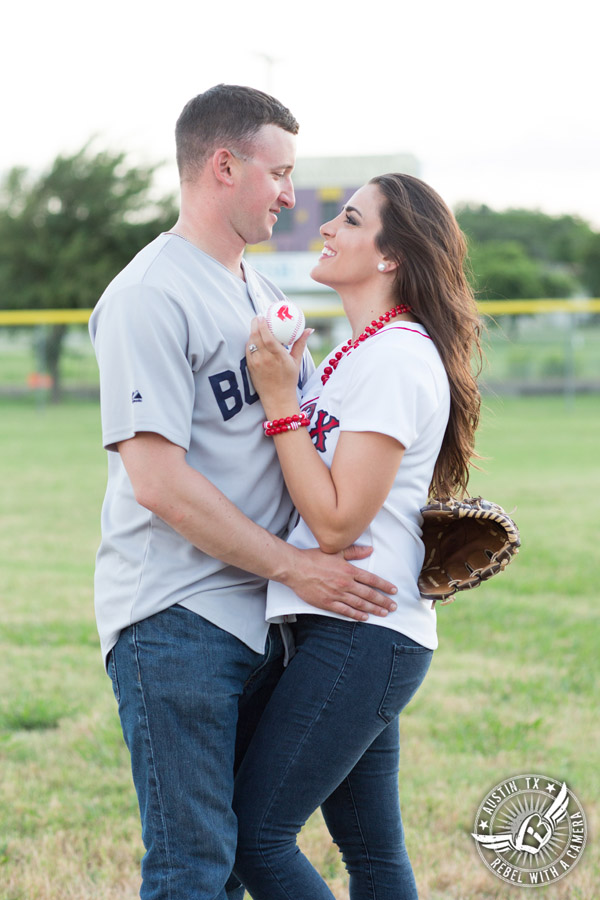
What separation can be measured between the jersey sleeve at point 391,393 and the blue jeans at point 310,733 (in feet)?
1.37

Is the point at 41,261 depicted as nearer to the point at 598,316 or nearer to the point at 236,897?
the point at 598,316

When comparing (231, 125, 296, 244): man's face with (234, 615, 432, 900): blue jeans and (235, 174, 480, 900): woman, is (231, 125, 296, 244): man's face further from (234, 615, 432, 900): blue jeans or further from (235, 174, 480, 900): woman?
(234, 615, 432, 900): blue jeans

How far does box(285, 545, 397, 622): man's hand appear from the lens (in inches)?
76.4

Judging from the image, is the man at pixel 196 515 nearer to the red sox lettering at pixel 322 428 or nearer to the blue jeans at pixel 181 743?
the blue jeans at pixel 181 743

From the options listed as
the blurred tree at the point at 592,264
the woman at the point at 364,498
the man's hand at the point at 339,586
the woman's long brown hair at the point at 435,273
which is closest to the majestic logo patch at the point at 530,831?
the woman at the point at 364,498

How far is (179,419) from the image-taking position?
6.12 feet

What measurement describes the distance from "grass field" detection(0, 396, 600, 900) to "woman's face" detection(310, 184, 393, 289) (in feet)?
2.18

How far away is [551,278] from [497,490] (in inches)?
2230

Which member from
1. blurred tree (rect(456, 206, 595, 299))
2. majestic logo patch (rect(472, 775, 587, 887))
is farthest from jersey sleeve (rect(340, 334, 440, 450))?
blurred tree (rect(456, 206, 595, 299))

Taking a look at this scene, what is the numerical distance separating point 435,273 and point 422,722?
8.55 feet

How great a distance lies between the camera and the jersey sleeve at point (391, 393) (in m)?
1.89

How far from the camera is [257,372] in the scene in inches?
77.7

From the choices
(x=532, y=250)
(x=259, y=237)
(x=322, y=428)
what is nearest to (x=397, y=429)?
(x=322, y=428)

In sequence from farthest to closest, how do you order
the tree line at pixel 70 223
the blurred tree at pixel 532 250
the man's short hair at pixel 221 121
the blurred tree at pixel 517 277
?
the blurred tree at pixel 532 250, the blurred tree at pixel 517 277, the tree line at pixel 70 223, the man's short hair at pixel 221 121
